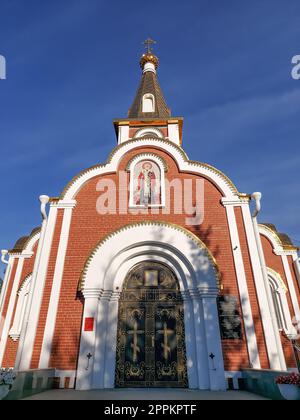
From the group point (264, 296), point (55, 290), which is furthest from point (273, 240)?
point (55, 290)

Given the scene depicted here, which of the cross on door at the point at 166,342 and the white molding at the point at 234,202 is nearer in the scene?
the cross on door at the point at 166,342

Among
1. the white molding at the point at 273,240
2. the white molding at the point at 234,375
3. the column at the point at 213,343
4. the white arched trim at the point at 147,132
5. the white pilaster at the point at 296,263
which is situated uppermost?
the white arched trim at the point at 147,132

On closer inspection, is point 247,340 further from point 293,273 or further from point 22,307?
point 22,307

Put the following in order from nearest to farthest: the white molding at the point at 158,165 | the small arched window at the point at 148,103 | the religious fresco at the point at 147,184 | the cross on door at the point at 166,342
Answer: the cross on door at the point at 166,342, the white molding at the point at 158,165, the religious fresco at the point at 147,184, the small arched window at the point at 148,103

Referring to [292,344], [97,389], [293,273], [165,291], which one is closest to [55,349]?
[97,389]

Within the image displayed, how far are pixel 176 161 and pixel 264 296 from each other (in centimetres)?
545

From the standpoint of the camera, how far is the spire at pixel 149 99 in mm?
16725

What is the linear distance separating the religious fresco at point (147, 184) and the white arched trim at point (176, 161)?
29.6 inches

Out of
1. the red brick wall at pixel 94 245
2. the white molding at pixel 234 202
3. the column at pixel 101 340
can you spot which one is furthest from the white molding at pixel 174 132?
the column at pixel 101 340

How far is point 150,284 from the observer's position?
8.59 m

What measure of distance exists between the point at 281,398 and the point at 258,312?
2757 millimetres

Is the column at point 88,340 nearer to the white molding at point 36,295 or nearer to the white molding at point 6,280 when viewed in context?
the white molding at point 36,295

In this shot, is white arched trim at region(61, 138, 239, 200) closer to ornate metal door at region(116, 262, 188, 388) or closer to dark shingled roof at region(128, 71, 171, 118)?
ornate metal door at region(116, 262, 188, 388)

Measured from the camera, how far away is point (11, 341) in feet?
36.1
